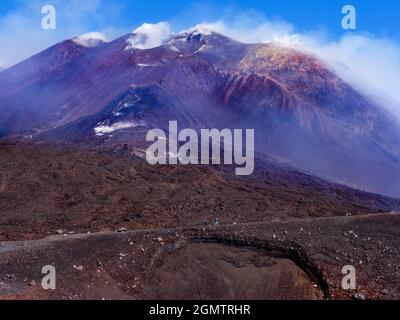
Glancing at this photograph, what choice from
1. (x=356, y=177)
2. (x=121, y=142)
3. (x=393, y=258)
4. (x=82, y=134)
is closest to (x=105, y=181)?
(x=121, y=142)

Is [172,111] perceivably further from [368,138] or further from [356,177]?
[368,138]

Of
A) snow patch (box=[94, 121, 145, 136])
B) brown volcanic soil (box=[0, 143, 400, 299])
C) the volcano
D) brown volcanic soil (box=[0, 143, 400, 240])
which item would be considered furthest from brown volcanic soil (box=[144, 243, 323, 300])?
snow patch (box=[94, 121, 145, 136])

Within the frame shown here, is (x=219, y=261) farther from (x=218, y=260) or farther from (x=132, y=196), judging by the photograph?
(x=132, y=196)

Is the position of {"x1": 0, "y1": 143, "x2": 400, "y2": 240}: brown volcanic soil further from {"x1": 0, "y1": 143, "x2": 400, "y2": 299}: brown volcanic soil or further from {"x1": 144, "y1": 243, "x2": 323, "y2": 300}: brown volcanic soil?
{"x1": 144, "y1": 243, "x2": 323, "y2": 300}: brown volcanic soil

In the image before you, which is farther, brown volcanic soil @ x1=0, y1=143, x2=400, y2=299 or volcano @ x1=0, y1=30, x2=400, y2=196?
volcano @ x1=0, y1=30, x2=400, y2=196

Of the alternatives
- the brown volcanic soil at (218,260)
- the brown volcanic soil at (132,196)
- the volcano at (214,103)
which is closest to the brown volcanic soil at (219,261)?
the brown volcanic soil at (218,260)

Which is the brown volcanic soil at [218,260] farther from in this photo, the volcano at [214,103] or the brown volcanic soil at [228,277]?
the volcano at [214,103]

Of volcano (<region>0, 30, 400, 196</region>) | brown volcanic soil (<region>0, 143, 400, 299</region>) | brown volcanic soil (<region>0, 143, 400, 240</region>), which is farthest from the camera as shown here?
volcano (<region>0, 30, 400, 196</region>)

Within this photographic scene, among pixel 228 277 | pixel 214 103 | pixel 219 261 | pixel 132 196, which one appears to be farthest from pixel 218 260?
pixel 214 103
